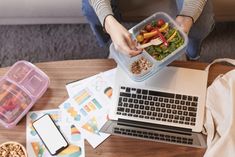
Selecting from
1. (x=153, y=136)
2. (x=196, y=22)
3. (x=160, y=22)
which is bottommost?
(x=153, y=136)

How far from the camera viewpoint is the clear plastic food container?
3.32 ft

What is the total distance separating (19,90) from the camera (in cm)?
104

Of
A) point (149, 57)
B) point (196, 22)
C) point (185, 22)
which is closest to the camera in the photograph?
point (149, 57)

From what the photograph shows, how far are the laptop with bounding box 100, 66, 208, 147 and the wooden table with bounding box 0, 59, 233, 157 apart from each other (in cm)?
2

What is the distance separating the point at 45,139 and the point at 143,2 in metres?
0.63

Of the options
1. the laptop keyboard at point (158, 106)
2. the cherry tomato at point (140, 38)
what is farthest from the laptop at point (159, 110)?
the cherry tomato at point (140, 38)

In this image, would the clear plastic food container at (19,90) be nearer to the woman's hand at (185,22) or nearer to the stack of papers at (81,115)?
the stack of papers at (81,115)

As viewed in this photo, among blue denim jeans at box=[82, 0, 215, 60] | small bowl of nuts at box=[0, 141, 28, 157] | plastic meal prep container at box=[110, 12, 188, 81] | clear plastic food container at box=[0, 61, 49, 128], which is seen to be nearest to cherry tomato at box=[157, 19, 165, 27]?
plastic meal prep container at box=[110, 12, 188, 81]

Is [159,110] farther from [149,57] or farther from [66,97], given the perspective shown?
[66,97]

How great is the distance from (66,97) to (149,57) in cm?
28

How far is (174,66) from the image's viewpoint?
1.05 m

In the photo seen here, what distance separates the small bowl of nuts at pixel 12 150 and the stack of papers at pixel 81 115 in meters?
0.03

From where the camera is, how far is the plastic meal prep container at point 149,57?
949mm


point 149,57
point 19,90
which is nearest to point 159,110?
point 149,57
